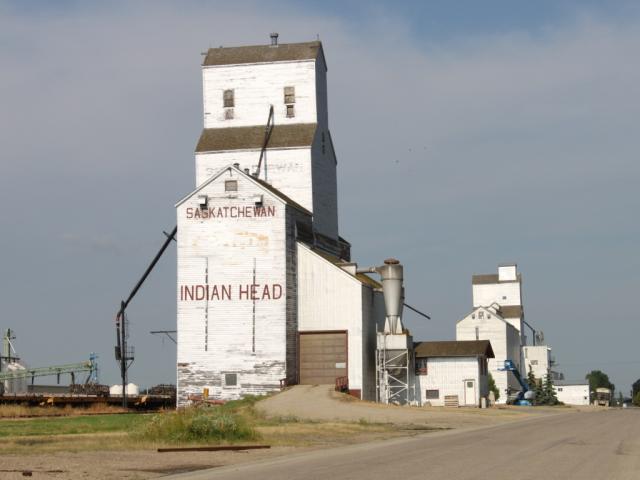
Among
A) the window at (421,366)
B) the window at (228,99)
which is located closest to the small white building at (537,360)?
the window at (421,366)

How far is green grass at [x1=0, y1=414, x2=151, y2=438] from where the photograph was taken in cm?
3369

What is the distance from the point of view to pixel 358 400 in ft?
182

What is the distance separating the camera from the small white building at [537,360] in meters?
124

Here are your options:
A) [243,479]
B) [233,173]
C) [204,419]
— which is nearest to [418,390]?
[233,173]

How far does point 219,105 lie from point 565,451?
4806 cm

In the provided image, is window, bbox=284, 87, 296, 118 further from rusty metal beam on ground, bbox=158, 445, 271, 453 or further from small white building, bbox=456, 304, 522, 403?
small white building, bbox=456, 304, 522, 403

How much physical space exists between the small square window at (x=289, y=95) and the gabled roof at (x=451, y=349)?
17949mm

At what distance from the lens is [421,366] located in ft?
220

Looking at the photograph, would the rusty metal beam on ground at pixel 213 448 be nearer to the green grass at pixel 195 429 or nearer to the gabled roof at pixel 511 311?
the green grass at pixel 195 429

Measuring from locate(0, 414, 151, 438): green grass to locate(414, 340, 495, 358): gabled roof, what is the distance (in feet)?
93.2

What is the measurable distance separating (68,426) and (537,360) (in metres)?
94.1

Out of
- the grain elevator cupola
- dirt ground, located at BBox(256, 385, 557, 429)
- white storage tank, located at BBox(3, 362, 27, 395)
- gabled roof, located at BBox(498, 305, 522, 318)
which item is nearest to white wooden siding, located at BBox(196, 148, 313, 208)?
the grain elevator cupola

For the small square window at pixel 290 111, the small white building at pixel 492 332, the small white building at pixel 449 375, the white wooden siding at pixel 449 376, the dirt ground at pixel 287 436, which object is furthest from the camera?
the small white building at pixel 492 332

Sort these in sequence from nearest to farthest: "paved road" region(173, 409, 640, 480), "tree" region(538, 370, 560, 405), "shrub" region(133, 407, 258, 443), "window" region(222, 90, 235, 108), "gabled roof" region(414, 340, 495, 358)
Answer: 1. "paved road" region(173, 409, 640, 480)
2. "shrub" region(133, 407, 258, 443)
3. "gabled roof" region(414, 340, 495, 358)
4. "window" region(222, 90, 235, 108)
5. "tree" region(538, 370, 560, 405)
